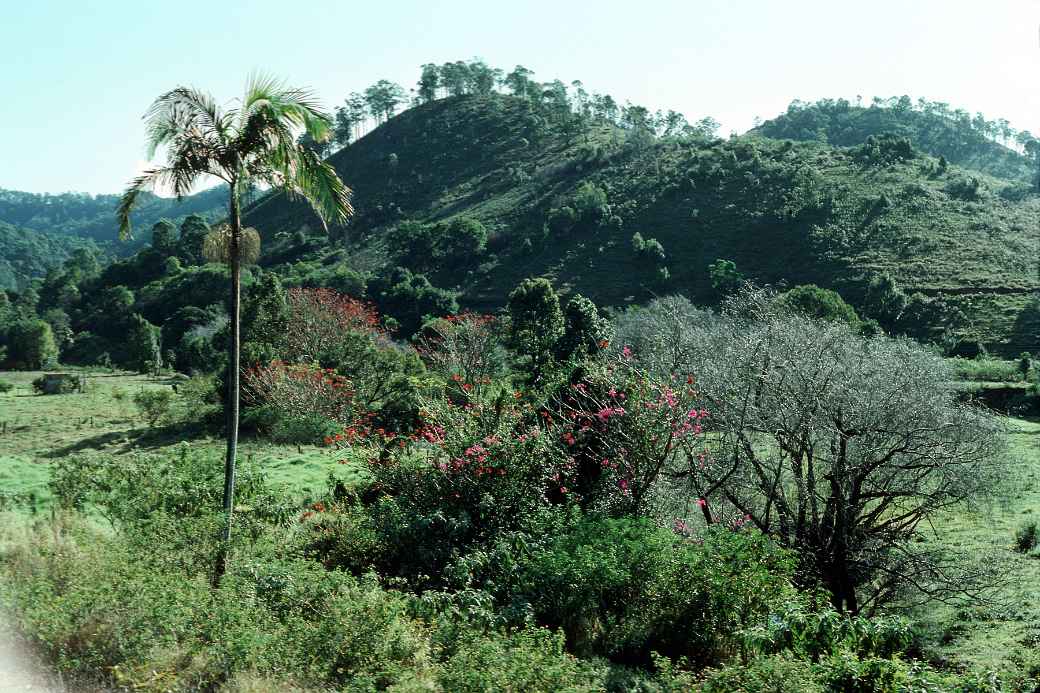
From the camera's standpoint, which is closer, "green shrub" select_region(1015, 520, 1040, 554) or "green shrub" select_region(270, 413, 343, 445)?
"green shrub" select_region(1015, 520, 1040, 554)

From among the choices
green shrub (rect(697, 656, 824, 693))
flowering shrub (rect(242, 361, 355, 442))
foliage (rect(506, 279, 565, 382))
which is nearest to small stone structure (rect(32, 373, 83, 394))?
flowering shrub (rect(242, 361, 355, 442))

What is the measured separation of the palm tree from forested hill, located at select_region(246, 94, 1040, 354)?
38962mm

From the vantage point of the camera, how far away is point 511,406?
1001 cm

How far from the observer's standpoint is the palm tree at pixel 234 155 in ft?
25.0

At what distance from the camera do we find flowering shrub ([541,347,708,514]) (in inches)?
365

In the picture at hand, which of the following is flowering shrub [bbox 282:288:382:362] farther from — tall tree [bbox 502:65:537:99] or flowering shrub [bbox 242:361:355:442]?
tall tree [bbox 502:65:537:99]

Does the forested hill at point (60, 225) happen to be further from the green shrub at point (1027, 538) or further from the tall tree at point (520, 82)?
the green shrub at point (1027, 538)

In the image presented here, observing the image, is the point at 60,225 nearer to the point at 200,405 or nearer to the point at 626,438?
the point at 200,405

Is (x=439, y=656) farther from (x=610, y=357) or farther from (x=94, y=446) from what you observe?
(x=94, y=446)

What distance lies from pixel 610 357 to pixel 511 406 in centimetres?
404

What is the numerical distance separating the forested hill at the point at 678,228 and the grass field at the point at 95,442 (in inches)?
874

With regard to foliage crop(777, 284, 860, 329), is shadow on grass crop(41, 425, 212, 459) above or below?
below

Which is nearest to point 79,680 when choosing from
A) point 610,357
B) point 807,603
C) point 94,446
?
point 807,603

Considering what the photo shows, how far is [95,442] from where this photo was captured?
22.8 m
